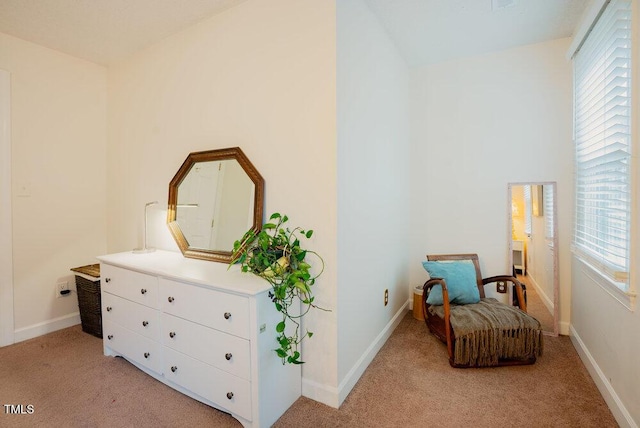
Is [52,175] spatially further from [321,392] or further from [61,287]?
[321,392]

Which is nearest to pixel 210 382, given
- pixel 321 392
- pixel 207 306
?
pixel 207 306

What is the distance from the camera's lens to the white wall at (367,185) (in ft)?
5.88

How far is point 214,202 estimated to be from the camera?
2205 millimetres

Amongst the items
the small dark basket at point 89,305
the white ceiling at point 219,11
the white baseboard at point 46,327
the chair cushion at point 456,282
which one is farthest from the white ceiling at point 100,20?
the chair cushion at point 456,282

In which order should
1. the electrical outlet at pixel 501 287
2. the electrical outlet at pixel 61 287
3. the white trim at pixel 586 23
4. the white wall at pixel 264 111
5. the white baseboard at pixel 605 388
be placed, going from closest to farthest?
1. the white baseboard at pixel 605 388
2. the white wall at pixel 264 111
3. the white trim at pixel 586 23
4. the electrical outlet at pixel 501 287
5. the electrical outlet at pixel 61 287

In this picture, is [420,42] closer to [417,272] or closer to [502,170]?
[502,170]

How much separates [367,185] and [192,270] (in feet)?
4.25

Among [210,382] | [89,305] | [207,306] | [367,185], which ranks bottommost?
[210,382]

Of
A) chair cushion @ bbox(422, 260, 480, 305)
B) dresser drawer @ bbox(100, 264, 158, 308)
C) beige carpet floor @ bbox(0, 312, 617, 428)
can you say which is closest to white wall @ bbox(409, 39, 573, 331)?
chair cushion @ bbox(422, 260, 480, 305)

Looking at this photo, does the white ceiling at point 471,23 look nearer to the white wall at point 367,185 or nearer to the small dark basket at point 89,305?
the white wall at point 367,185

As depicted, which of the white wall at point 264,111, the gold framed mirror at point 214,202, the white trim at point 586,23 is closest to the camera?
the white wall at point 264,111

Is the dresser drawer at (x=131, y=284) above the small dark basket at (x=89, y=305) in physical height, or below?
above

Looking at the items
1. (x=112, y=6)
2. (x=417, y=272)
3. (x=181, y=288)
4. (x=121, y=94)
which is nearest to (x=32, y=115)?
(x=121, y=94)

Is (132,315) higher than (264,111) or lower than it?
lower
